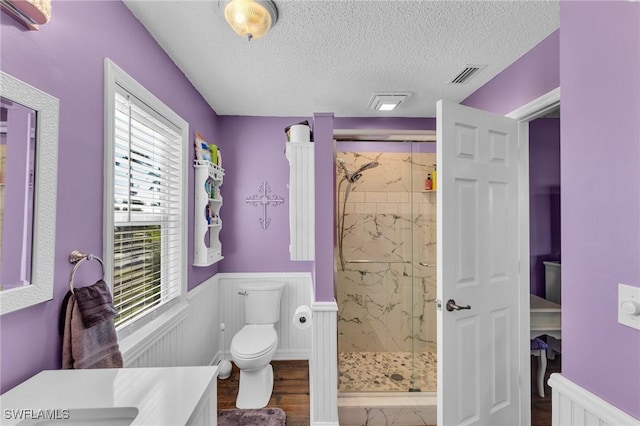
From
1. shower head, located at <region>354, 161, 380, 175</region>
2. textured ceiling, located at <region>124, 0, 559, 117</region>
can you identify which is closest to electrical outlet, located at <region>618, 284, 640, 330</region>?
textured ceiling, located at <region>124, 0, 559, 117</region>

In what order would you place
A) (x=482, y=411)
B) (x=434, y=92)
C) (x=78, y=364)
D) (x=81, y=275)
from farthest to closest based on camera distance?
(x=434, y=92), (x=482, y=411), (x=81, y=275), (x=78, y=364)

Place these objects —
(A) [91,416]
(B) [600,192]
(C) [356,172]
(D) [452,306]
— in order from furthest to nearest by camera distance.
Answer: (C) [356,172], (D) [452,306], (B) [600,192], (A) [91,416]

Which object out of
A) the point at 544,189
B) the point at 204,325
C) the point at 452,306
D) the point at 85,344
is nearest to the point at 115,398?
the point at 85,344

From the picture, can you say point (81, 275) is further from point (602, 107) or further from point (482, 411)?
point (482, 411)

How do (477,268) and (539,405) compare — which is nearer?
(477,268)

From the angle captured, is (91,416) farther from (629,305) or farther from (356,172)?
(356,172)

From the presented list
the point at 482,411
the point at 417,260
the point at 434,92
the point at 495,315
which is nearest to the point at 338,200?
the point at 417,260

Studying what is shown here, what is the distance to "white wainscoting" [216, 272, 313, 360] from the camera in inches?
113

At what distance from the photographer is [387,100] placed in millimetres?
2477

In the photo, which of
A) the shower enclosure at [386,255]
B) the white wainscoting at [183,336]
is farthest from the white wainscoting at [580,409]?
the white wainscoting at [183,336]

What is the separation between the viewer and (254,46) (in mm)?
1700

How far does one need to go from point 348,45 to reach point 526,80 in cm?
113

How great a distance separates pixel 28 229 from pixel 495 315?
7.19 feet

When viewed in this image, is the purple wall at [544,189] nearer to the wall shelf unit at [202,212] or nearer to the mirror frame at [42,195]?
the wall shelf unit at [202,212]
